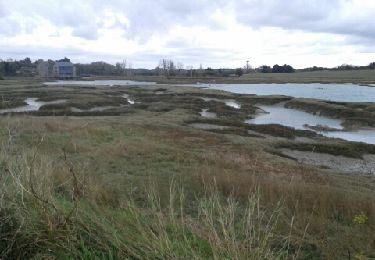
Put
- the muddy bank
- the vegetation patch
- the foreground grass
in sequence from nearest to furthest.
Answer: the foreground grass, the muddy bank, the vegetation patch

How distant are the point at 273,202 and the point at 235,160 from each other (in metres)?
7.76

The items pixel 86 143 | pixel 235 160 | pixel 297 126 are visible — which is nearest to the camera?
pixel 235 160

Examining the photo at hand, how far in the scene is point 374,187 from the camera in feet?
53.9

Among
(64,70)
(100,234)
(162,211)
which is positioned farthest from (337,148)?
(64,70)

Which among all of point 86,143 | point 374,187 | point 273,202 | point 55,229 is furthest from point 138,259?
point 86,143

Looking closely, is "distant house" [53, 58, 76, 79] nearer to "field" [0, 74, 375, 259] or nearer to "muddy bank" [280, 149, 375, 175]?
"field" [0, 74, 375, 259]

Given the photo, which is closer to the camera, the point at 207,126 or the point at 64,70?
the point at 207,126

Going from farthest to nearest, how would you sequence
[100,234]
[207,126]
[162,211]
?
[207,126], [162,211], [100,234]

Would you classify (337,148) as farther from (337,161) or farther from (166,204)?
(166,204)

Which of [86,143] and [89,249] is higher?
[89,249]

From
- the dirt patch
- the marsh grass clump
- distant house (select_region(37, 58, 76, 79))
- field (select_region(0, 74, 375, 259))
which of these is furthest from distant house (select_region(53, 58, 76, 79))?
the marsh grass clump

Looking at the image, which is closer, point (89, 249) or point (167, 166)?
point (89, 249)

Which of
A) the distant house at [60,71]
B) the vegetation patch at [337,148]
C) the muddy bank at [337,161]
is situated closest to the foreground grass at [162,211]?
the muddy bank at [337,161]

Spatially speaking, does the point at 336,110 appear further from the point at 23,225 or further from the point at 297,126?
the point at 23,225
